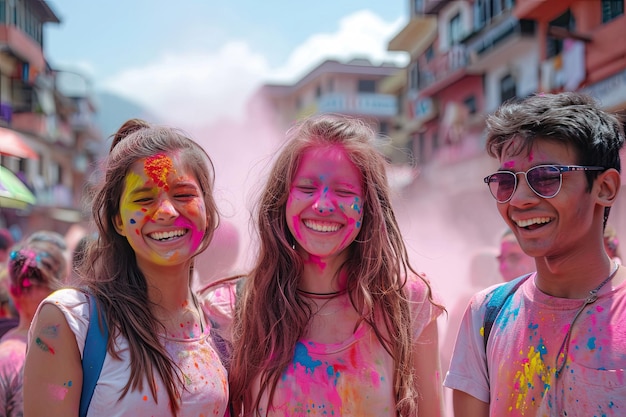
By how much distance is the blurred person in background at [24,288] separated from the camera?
284 centimetres

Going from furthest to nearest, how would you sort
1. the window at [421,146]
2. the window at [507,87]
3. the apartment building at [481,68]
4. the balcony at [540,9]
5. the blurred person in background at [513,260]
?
the window at [421,146]
the window at [507,87]
the balcony at [540,9]
the apartment building at [481,68]
the blurred person in background at [513,260]

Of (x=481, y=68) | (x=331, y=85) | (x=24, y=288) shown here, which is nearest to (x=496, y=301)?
(x=24, y=288)

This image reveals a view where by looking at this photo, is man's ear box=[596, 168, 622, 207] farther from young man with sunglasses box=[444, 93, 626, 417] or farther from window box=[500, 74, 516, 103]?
window box=[500, 74, 516, 103]

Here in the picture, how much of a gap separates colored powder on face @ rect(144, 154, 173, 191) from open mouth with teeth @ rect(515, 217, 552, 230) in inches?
50.1

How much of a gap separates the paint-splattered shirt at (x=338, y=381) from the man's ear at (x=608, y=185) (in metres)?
0.99

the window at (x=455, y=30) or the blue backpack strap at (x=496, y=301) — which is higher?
the window at (x=455, y=30)

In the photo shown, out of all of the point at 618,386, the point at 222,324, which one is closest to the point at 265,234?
the point at 222,324

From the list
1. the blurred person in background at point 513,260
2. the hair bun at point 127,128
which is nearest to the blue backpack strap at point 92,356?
the hair bun at point 127,128

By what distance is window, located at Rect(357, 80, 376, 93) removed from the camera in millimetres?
37281

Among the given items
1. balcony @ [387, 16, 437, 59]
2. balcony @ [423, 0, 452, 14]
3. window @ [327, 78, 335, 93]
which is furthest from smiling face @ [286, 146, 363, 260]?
window @ [327, 78, 335, 93]

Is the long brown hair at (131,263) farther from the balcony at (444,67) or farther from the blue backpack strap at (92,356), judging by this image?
the balcony at (444,67)

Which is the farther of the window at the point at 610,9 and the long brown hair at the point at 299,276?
the window at the point at 610,9

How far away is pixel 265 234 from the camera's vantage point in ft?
8.73

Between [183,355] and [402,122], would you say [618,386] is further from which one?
[402,122]
